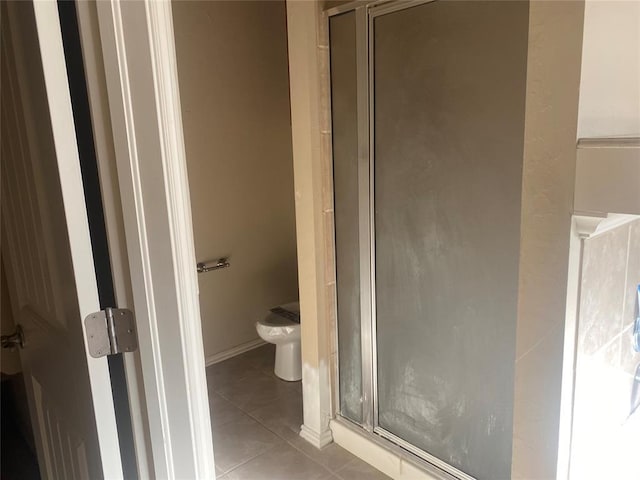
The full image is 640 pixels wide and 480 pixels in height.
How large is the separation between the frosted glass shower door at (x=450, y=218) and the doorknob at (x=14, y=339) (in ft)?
4.34

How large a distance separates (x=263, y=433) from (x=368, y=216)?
1.32 meters

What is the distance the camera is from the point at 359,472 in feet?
7.60

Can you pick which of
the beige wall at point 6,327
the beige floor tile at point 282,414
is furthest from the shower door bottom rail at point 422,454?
the beige wall at point 6,327

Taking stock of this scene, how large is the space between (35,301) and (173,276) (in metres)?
0.53

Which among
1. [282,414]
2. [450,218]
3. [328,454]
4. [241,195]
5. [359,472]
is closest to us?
[450,218]

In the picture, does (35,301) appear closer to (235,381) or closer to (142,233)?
(142,233)

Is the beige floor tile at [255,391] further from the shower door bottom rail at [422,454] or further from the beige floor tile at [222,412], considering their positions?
the shower door bottom rail at [422,454]

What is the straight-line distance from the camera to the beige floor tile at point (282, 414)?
106 inches

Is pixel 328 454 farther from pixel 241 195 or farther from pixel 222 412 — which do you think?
pixel 241 195

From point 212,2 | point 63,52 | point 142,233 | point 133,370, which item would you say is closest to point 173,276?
point 142,233

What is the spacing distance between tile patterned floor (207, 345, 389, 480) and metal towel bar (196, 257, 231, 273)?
0.69m

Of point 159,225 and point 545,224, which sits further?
point 545,224

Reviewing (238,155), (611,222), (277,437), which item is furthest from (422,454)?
(238,155)

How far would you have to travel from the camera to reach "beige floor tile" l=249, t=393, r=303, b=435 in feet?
8.86
